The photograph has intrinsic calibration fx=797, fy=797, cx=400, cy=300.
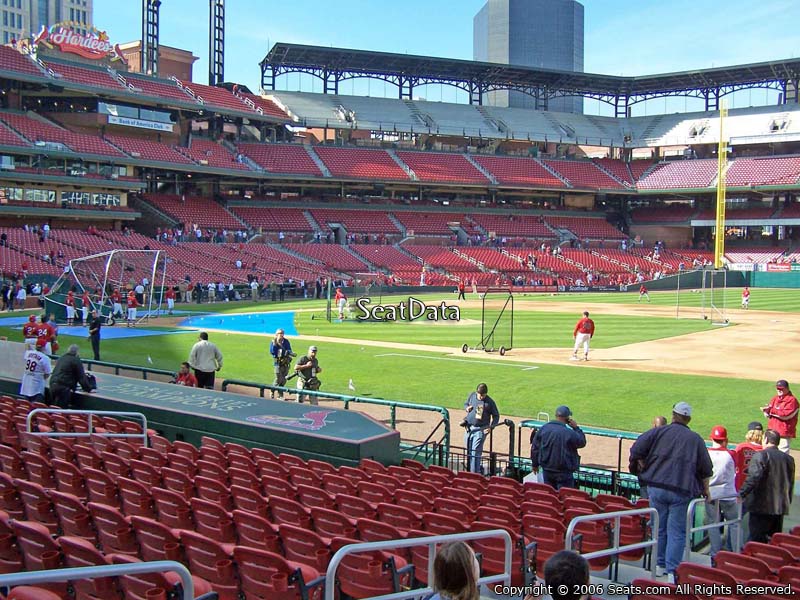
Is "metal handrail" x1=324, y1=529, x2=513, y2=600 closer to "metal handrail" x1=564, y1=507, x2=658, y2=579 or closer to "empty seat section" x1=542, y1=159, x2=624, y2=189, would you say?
"metal handrail" x1=564, y1=507, x2=658, y2=579

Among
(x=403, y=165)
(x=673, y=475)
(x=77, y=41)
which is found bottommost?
(x=673, y=475)

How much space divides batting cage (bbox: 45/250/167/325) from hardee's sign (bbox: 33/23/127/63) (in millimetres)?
21710

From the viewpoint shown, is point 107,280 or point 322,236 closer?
point 107,280

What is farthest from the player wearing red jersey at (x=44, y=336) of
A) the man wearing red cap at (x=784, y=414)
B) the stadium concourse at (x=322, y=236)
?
the man wearing red cap at (x=784, y=414)

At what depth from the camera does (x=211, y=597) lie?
4.99 metres

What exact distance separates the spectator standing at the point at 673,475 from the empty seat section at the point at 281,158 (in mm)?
61403

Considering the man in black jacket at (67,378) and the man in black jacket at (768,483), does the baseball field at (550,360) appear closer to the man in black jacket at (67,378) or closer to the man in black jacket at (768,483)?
the man in black jacket at (67,378)

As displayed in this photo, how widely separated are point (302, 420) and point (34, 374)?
5.58m

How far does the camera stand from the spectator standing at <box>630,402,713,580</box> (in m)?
7.82

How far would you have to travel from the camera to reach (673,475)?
7.87 metres

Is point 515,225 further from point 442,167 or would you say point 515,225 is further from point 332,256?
point 332,256

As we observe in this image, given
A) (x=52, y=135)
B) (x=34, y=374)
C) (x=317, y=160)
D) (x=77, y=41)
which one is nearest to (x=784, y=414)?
(x=34, y=374)

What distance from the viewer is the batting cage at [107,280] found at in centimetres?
3509

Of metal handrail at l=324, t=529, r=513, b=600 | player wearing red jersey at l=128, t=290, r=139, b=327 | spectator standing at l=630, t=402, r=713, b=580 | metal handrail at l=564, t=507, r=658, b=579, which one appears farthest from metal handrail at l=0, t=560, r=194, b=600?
player wearing red jersey at l=128, t=290, r=139, b=327
